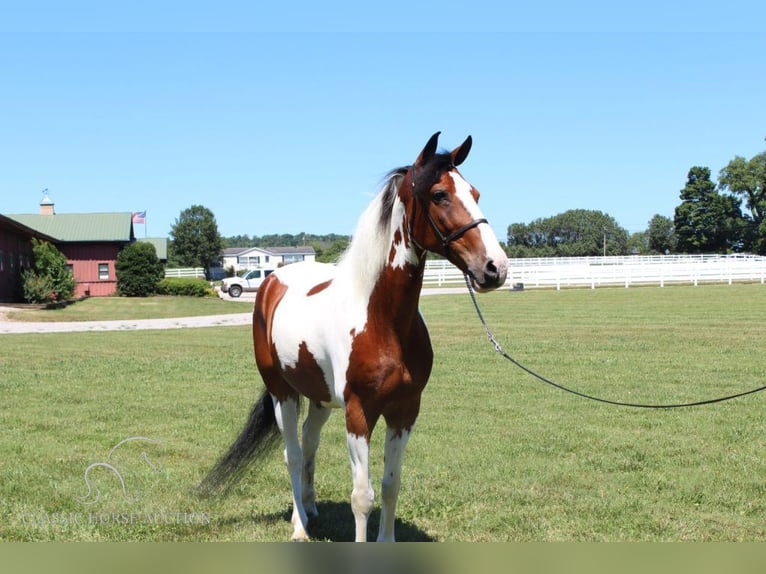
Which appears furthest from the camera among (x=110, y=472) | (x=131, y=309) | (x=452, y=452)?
(x=131, y=309)

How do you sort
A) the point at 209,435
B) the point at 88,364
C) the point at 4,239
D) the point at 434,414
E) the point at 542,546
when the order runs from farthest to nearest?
the point at 4,239
the point at 88,364
the point at 434,414
the point at 209,435
the point at 542,546

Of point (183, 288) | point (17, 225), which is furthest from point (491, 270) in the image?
point (183, 288)

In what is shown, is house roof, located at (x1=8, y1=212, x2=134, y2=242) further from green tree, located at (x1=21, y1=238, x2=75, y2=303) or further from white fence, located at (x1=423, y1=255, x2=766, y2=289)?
white fence, located at (x1=423, y1=255, x2=766, y2=289)

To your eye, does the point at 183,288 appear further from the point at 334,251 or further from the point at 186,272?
the point at 186,272

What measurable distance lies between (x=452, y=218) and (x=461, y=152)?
0.47 m

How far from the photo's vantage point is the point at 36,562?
1274mm

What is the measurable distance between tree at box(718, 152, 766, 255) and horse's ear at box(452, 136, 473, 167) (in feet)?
252

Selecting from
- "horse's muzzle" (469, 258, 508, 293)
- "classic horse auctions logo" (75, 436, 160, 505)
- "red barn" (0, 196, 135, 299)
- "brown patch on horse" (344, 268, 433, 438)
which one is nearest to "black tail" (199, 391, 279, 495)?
"classic horse auctions logo" (75, 436, 160, 505)

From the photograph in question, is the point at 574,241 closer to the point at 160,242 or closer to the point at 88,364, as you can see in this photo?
the point at 160,242

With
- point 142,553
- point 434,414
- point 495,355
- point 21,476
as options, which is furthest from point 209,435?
point 495,355

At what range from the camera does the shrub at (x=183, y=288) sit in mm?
42688

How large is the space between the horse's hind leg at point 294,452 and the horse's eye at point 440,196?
2226 mm

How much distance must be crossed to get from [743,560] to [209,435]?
23.6ft

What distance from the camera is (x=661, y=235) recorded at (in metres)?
90.6
